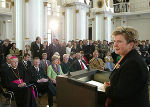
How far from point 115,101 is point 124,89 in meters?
0.23

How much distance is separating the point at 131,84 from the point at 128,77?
0.06m

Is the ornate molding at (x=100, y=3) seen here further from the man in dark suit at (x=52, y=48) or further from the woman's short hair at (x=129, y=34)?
the woman's short hair at (x=129, y=34)

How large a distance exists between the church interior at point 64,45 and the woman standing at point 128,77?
0.14 meters

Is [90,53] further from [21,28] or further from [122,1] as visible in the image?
[122,1]

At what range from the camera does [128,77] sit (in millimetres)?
1412

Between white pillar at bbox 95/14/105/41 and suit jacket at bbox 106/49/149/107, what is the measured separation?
14059mm

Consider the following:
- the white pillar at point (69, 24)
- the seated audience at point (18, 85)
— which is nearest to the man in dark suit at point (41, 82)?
the seated audience at point (18, 85)

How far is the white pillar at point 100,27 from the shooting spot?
15.3 metres

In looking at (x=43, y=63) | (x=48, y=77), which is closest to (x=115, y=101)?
(x=48, y=77)

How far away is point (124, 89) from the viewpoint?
1.41 m

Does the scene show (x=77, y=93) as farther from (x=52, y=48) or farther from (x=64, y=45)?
(x=64, y=45)

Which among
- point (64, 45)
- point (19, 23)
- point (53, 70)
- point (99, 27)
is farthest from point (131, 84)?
point (99, 27)

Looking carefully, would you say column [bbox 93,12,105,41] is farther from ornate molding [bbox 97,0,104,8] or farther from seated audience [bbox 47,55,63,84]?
seated audience [bbox 47,55,63,84]

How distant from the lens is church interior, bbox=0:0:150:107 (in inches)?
82.3
